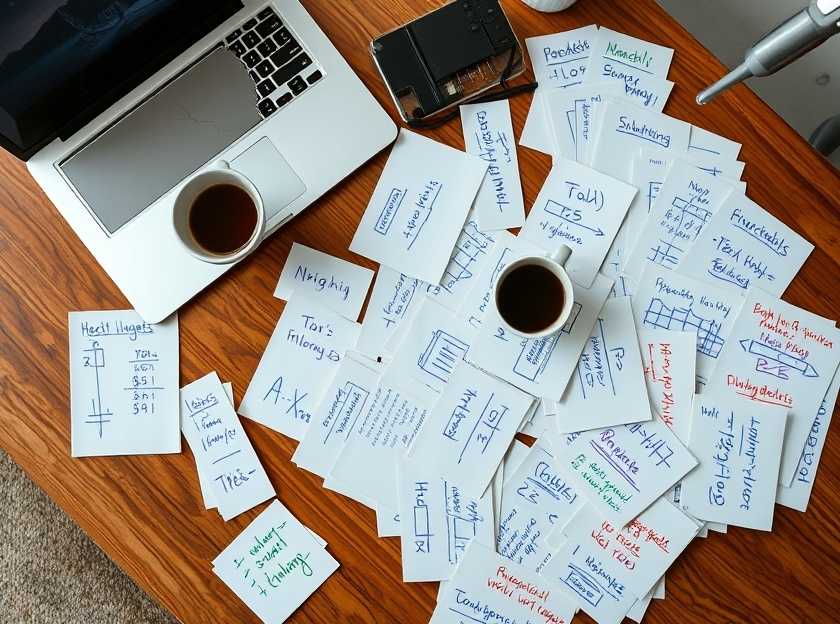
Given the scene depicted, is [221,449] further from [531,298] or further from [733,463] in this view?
[733,463]

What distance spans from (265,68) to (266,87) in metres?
0.02

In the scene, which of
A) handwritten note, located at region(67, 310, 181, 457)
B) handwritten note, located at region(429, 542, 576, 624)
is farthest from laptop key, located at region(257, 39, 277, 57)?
handwritten note, located at region(429, 542, 576, 624)

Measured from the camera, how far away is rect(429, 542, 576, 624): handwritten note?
767 mm

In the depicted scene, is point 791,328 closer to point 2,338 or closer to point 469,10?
point 469,10

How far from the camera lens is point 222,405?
30.6 inches

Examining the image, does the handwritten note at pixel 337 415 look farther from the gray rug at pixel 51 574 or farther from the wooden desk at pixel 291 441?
the gray rug at pixel 51 574

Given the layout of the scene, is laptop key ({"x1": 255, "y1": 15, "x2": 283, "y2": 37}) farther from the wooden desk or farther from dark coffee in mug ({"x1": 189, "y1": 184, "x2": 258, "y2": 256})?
dark coffee in mug ({"x1": 189, "y1": 184, "x2": 258, "y2": 256})

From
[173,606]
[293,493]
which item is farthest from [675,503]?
[173,606]

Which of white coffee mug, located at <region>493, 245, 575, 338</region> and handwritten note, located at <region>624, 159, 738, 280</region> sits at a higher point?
handwritten note, located at <region>624, 159, 738, 280</region>

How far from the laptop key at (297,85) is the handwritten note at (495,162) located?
0.61ft

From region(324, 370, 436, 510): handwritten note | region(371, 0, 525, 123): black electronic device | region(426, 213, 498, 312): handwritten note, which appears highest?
region(371, 0, 525, 123): black electronic device

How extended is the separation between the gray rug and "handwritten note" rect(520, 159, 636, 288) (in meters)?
1.07

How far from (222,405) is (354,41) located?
45 centimetres

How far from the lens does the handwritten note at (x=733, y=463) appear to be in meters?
0.77
